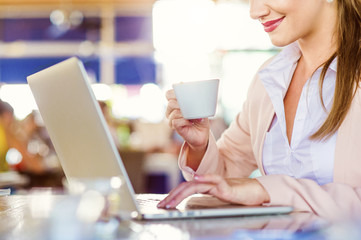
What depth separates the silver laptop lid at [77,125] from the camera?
2.85 ft

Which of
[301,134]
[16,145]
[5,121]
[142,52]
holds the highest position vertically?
[301,134]

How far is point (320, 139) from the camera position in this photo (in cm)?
128

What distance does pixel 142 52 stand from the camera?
8.12 m

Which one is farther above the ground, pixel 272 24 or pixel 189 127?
pixel 272 24

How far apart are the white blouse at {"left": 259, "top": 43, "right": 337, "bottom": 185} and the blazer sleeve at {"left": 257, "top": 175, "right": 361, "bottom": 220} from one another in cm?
22

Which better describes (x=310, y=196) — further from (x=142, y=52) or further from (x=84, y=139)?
(x=142, y=52)

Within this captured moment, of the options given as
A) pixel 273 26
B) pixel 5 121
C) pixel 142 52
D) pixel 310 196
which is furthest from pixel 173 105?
pixel 142 52

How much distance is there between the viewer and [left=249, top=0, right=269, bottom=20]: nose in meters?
1.33

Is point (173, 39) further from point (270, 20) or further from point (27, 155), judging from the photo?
point (270, 20)

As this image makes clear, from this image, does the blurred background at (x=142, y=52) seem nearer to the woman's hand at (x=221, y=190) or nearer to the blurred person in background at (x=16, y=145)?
A: the blurred person in background at (x=16, y=145)

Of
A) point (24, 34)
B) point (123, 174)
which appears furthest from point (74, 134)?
point (24, 34)

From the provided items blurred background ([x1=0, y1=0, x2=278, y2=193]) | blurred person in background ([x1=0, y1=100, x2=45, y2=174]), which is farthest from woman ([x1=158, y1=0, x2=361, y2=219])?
blurred background ([x1=0, y1=0, x2=278, y2=193])

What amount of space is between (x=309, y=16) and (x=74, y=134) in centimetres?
71

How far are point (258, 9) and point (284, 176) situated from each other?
1.63 ft
